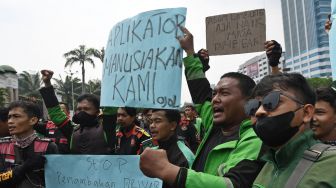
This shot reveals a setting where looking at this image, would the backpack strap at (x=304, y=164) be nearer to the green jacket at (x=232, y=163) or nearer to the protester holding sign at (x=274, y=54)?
the green jacket at (x=232, y=163)

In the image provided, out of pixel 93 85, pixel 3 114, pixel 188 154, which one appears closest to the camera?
pixel 188 154

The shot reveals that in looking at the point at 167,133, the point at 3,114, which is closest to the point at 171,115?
the point at 167,133

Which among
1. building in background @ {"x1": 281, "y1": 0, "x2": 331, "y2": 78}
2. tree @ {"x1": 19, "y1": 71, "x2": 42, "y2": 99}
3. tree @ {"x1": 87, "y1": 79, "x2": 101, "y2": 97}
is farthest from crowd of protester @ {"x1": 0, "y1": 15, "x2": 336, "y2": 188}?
building in background @ {"x1": 281, "y1": 0, "x2": 331, "y2": 78}

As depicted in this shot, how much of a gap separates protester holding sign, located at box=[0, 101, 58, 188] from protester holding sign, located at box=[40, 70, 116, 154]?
0.35m

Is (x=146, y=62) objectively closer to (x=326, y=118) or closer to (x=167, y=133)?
(x=167, y=133)

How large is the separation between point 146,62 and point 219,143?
0.87 metres

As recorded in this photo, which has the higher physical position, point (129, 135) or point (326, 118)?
point (326, 118)

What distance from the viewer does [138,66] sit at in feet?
10.3

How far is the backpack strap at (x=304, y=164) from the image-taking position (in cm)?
172

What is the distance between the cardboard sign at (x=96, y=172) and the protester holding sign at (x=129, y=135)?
1180 millimetres

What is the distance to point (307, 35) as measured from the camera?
4877 inches

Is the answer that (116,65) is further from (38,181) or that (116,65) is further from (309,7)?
(309,7)

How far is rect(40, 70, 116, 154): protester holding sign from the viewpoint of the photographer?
419cm

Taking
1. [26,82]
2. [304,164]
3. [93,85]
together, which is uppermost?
[26,82]
